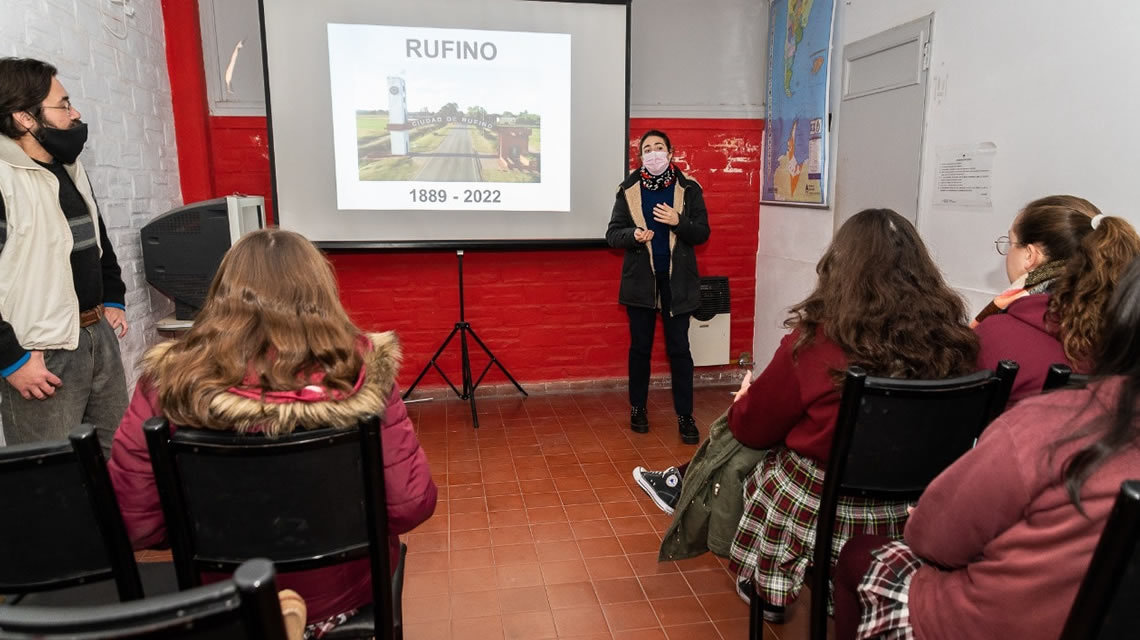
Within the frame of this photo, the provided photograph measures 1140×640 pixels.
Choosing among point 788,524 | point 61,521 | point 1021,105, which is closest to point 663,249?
point 1021,105

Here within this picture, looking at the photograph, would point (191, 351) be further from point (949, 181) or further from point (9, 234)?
point (949, 181)

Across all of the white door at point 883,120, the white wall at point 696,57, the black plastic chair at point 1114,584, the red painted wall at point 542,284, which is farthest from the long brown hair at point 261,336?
the white wall at point 696,57

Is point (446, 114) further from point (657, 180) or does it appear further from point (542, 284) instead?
point (657, 180)

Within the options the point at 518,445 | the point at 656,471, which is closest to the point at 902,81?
the point at 656,471

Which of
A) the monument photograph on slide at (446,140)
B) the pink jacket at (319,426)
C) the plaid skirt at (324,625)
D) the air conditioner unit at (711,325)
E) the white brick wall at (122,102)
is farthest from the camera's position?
the air conditioner unit at (711,325)

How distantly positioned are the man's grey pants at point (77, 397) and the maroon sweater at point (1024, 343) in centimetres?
225

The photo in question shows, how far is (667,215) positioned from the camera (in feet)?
10.8

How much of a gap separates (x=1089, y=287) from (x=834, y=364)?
0.57 meters

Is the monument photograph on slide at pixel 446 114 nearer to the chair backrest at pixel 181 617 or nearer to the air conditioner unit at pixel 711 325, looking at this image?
the air conditioner unit at pixel 711 325

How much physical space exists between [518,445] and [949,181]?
7.21ft

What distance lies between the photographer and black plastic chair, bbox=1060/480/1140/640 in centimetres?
69

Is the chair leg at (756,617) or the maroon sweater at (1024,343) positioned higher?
Result: the maroon sweater at (1024,343)

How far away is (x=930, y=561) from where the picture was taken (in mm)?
1077

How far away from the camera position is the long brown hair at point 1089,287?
1441mm
